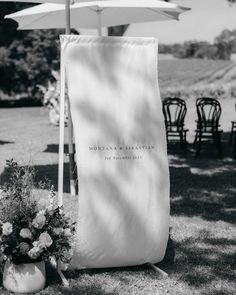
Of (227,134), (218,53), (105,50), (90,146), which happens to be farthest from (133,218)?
(218,53)

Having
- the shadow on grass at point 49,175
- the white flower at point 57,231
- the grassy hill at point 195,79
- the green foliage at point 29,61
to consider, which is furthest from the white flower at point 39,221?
the green foliage at point 29,61

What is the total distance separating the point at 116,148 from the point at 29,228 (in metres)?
0.89

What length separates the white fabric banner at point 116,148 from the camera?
13.6ft

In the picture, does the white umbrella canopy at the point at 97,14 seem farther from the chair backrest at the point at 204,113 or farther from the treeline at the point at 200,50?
the treeline at the point at 200,50

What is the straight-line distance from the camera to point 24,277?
3.94m

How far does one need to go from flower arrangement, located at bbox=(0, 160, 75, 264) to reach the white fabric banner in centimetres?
19

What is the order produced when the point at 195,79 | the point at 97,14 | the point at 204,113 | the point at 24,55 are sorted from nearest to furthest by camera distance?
the point at 97,14, the point at 204,113, the point at 24,55, the point at 195,79

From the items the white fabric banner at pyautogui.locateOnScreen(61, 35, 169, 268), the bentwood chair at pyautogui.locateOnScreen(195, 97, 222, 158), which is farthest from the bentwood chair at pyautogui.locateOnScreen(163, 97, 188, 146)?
the white fabric banner at pyautogui.locateOnScreen(61, 35, 169, 268)

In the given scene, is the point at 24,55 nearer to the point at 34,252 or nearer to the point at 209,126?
the point at 209,126

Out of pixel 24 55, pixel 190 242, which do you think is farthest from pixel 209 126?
pixel 24 55

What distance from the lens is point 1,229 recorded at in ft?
12.9

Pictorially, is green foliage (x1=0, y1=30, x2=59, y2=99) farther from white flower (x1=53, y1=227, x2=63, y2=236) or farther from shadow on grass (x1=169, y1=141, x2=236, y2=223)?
white flower (x1=53, y1=227, x2=63, y2=236)

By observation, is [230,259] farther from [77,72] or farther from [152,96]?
[77,72]

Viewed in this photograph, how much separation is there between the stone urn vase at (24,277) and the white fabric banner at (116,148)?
390mm
